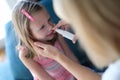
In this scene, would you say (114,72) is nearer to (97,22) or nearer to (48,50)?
(97,22)

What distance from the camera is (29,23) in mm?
1241

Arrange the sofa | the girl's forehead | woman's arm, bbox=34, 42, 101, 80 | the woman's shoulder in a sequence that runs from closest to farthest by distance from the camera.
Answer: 1. the woman's shoulder
2. woman's arm, bbox=34, 42, 101, 80
3. the girl's forehead
4. the sofa

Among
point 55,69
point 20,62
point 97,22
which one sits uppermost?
point 97,22

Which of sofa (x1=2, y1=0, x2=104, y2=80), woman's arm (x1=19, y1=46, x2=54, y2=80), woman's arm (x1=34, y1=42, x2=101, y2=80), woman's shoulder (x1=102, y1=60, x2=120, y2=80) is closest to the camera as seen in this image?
woman's shoulder (x1=102, y1=60, x2=120, y2=80)

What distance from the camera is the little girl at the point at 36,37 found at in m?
1.22

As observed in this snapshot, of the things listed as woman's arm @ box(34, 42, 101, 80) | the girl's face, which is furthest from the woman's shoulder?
the girl's face

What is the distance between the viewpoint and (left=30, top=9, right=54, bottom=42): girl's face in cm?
122

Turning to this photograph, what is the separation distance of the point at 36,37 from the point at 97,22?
2.20 ft

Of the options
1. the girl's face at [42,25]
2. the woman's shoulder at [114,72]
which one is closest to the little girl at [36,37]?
the girl's face at [42,25]

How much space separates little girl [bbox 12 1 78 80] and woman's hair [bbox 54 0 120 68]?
0.52 m

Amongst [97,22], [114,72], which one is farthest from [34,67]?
[97,22]

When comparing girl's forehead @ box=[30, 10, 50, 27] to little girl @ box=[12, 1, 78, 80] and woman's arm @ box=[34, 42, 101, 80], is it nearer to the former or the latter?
little girl @ box=[12, 1, 78, 80]

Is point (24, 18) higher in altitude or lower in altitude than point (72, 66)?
higher

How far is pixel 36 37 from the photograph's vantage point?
1.29 m
